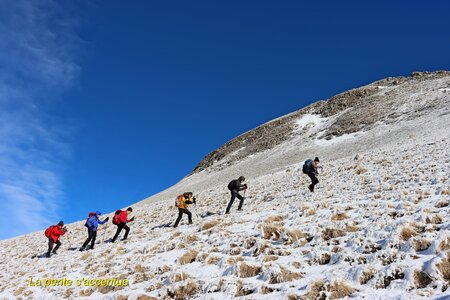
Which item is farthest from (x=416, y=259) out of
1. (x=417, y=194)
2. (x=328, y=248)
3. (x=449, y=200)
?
(x=417, y=194)

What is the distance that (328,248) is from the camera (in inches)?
350

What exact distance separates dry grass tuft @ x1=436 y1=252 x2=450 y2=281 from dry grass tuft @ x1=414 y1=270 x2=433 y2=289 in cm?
28

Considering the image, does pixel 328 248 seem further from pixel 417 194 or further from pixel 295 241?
pixel 417 194

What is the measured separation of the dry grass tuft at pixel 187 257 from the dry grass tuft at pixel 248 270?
8.15 ft

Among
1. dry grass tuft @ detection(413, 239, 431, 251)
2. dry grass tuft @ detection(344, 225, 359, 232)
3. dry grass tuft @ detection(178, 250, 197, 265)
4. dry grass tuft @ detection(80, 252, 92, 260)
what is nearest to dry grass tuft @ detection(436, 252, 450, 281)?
dry grass tuft @ detection(413, 239, 431, 251)

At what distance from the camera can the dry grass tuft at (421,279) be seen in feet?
20.4

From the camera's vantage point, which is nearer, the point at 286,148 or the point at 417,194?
the point at 417,194

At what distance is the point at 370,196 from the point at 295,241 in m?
5.19

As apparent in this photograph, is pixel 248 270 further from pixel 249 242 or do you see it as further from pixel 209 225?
pixel 209 225

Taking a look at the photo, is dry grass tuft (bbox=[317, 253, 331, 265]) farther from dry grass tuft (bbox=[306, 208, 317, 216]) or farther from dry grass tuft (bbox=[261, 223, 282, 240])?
dry grass tuft (bbox=[306, 208, 317, 216])

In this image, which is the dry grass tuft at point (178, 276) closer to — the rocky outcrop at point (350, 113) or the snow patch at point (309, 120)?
the rocky outcrop at point (350, 113)

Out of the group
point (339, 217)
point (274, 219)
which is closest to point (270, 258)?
point (339, 217)

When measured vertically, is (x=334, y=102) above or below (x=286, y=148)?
above

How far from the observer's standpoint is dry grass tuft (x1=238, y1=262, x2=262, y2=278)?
8.65 metres
